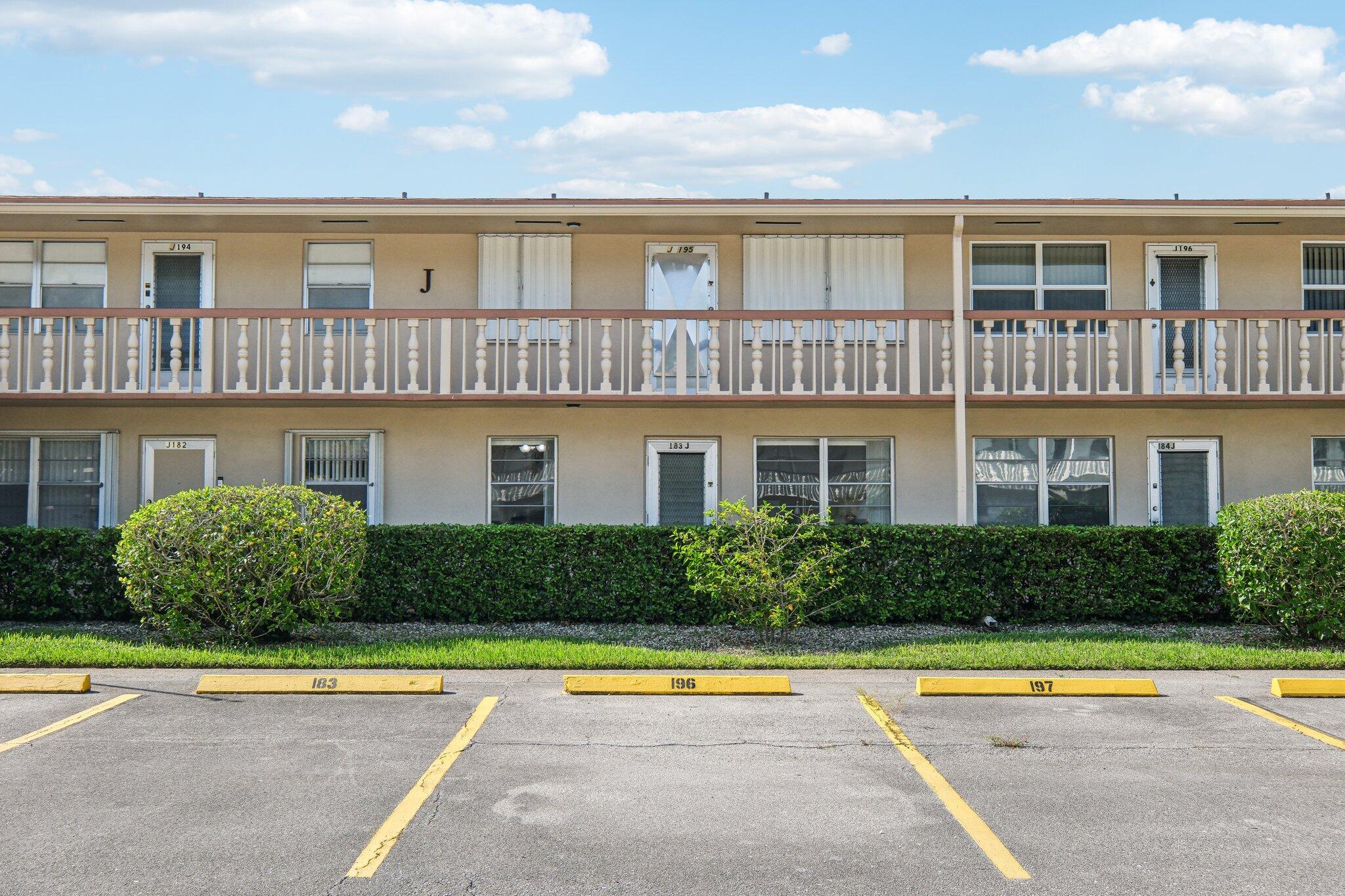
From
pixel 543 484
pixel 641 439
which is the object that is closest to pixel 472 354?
pixel 543 484

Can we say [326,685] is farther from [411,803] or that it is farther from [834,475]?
[834,475]

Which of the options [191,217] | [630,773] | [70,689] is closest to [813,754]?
[630,773]

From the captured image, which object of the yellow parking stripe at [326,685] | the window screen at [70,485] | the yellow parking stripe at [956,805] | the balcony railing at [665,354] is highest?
the balcony railing at [665,354]

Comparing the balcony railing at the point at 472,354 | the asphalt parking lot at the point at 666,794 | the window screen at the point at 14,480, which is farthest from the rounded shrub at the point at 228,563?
the window screen at the point at 14,480

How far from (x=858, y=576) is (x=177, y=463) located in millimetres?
9080

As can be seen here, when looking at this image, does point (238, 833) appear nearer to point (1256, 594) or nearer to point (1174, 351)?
point (1256, 594)

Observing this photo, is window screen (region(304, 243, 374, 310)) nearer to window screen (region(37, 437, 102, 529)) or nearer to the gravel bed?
window screen (region(37, 437, 102, 529))

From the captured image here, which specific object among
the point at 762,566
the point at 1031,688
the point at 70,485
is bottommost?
the point at 1031,688

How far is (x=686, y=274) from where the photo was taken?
579 inches

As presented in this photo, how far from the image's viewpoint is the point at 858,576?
39.8 feet

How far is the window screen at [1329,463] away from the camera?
14562 millimetres

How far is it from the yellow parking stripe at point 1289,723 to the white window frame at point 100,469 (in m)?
13.1

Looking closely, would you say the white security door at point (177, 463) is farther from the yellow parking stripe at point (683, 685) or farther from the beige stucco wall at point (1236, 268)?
the beige stucco wall at point (1236, 268)

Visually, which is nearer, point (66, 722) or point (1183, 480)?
point (66, 722)
